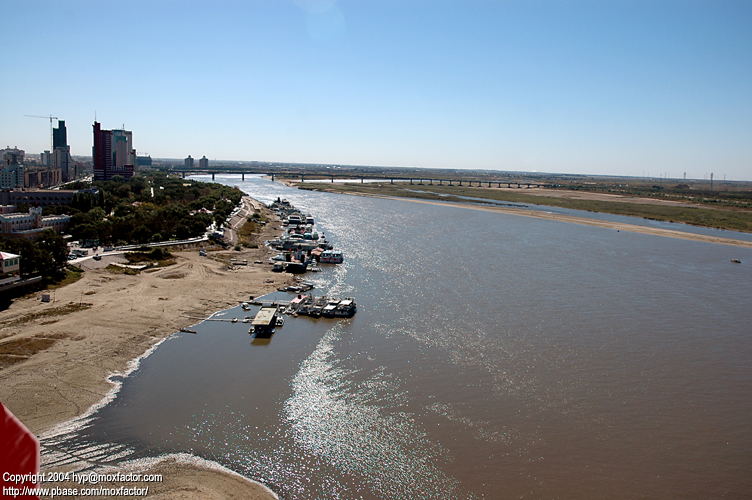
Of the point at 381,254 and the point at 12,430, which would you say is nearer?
the point at 12,430

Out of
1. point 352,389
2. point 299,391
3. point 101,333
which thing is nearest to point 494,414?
point 352,389

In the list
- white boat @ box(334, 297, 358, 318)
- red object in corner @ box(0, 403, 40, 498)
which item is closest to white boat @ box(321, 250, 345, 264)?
white boat @ box(334, 297, 358, 318)

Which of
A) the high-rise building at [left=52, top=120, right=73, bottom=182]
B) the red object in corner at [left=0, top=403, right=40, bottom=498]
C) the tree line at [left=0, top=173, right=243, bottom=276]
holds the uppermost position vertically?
the high-rise building at [left=52, top=120, right=73, bottom=182]

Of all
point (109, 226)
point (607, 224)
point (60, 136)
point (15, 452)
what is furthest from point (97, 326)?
point (60, 136)

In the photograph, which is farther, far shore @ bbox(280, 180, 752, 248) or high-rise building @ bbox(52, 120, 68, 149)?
high-rise building @ bbox(52, 120, 68, 149)

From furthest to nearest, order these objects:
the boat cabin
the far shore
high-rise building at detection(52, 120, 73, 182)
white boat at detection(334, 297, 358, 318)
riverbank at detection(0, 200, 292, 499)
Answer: high-rise building at detection(52, 120, 73, 182) → the far shore → white boat at detection(334, 297, 358, 318) → the boat cabin → riverbank at detection(0, 200, 292, 499)

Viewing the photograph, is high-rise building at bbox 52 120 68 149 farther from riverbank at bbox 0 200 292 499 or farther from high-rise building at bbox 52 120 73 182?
riverbank at bbox 0 200 292 499

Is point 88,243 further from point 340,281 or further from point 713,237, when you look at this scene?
point 713,237

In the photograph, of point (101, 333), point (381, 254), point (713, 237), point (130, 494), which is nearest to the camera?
point (130, 494)
